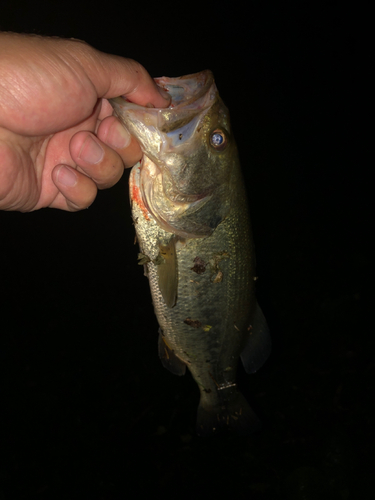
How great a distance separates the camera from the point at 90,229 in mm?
5359

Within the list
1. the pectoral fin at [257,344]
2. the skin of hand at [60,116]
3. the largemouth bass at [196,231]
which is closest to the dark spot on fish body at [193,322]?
the largemouth bass at [196,231]

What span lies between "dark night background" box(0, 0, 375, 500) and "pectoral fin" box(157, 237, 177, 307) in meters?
3.52

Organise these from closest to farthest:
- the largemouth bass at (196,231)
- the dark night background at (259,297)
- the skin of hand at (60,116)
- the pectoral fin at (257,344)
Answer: the skin of hand at (60,116)
the largemouth bass at (196,231)
the pectoral fin at (257,344)
the dark night background at (259,297)

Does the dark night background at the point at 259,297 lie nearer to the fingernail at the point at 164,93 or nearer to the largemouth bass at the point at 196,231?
the largemouth bass at the point at 196,231

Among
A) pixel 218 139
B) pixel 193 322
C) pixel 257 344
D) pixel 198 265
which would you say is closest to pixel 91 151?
pixel 218 139

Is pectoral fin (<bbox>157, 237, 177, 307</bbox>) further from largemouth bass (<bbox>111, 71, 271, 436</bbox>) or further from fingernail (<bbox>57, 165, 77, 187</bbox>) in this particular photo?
fingernail (<bbox>57, 165, 77, 187</bbox>)

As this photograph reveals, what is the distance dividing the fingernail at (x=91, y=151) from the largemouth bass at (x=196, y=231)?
0.20 m

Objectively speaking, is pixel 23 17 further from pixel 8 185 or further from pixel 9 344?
pixel 8 185

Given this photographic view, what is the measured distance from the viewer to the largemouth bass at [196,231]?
129 centimetres

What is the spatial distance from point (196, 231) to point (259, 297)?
380cm

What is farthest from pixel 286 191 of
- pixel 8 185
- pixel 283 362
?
pixel 8 185

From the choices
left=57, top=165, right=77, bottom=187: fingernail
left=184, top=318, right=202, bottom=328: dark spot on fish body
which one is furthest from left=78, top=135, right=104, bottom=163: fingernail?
left=184, top=318, right=202, bottom=328: dark spot on fish body

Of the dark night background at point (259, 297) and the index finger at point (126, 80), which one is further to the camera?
the dark night background at point (259, 297)

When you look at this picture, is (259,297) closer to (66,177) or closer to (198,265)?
(198,265)
